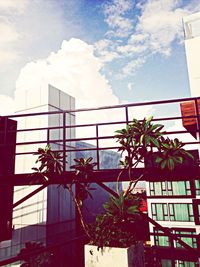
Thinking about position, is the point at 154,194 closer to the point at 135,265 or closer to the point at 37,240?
the point at 37,240

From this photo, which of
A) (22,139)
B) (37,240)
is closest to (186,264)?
(37,240)

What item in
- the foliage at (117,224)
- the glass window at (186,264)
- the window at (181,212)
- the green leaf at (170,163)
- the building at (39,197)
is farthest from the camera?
the window at (181,212)

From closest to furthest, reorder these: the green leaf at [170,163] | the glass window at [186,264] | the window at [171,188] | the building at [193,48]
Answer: the green leaf at [170,163] < the building at [193,48] < the glass window at [186,264] < the window at [171,188]

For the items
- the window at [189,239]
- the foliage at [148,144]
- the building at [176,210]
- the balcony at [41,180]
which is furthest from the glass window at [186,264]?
the foliage at [148,144]

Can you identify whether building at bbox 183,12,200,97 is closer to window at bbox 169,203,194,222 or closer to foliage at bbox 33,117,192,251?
foliage at bbox 33,117,192,251

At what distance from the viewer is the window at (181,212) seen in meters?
27.8

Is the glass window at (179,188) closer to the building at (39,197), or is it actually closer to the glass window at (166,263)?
the glass window at (166,263)

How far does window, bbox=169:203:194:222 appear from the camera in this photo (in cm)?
2778

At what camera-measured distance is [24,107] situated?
11172 mm

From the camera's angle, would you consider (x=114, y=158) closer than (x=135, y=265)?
No

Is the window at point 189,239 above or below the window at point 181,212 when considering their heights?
below

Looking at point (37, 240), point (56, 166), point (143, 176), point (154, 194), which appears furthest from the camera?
point (154, 194)

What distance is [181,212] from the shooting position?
92.5ft

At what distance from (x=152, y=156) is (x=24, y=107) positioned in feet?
27.8
